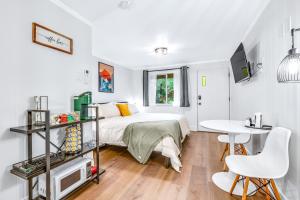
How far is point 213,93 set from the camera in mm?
4590

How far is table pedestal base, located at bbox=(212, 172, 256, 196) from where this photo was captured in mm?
1681

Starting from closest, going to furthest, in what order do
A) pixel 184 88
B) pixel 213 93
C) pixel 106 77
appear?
pixel 106 77
pixel 213 93
pixel 184 88

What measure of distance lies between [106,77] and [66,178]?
3.16 metres

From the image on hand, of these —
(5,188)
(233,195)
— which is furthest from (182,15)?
(5,188)

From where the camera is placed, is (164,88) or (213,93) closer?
(213,93)

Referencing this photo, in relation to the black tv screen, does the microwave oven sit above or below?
below

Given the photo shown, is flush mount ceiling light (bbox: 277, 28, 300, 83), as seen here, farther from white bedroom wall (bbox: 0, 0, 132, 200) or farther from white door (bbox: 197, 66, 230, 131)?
white door (bbox: 197, 66, 230, 131)

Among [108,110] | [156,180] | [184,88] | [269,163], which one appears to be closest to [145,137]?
Result: [156,180]

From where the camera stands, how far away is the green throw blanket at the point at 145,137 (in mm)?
2359

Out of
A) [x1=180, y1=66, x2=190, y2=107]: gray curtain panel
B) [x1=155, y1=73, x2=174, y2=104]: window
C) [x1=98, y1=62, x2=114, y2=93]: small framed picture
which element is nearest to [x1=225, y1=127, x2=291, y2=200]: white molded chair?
[x1=180, y1=66, x2=190, y2=107]: gray curtain panel

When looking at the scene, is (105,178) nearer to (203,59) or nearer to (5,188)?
(5,188)

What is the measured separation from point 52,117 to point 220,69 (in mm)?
4611

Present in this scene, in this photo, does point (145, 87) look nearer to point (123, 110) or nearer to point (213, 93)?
point (123, 110)

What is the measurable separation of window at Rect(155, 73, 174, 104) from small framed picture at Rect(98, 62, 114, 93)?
1767 millimetres
